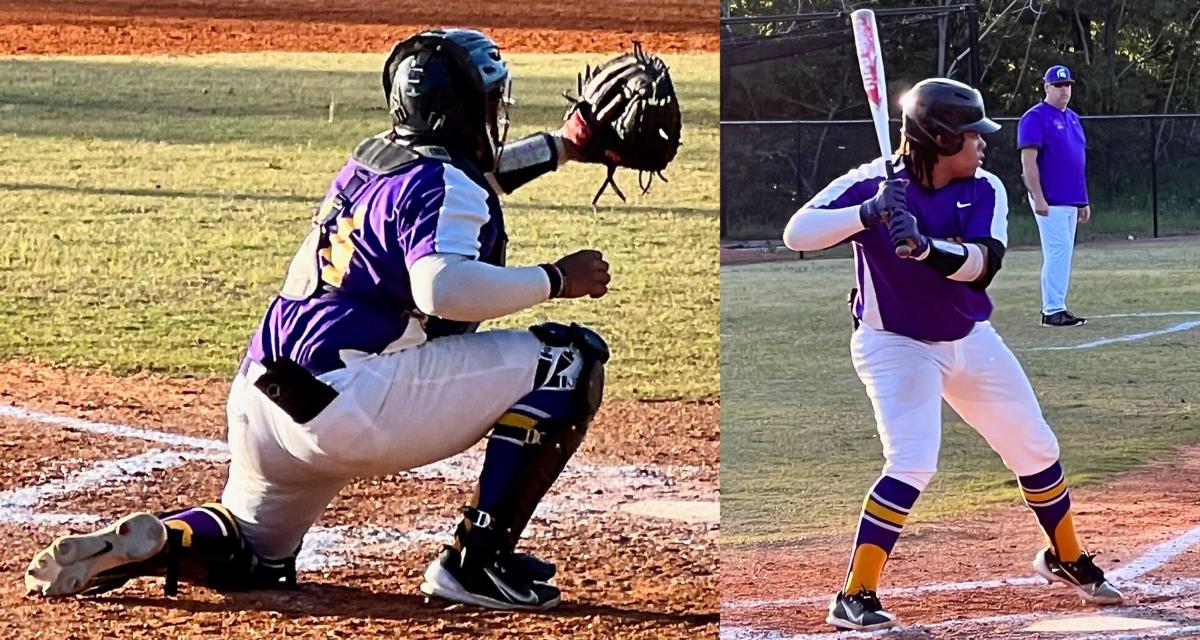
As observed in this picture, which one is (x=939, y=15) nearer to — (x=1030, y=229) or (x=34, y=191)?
(x=1030, y=229)

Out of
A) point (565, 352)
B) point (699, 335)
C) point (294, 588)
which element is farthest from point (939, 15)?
point (294, 588)

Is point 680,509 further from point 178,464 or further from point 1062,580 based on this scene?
point 178,464

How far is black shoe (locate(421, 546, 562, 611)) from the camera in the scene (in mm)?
3320

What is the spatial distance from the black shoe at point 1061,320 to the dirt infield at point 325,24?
1.25m

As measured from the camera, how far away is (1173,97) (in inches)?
160

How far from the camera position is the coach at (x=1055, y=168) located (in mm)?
3928

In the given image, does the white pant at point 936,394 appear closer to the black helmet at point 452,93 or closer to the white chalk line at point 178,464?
the white chalk line at point 178,464

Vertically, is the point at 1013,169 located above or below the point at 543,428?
above

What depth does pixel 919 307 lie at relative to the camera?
3352 millimetres

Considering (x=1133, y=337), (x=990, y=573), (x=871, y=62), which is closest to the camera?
(x=871, y=62)

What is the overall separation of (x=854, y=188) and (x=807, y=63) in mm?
658

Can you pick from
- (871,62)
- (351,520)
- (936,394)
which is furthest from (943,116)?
(351,520)

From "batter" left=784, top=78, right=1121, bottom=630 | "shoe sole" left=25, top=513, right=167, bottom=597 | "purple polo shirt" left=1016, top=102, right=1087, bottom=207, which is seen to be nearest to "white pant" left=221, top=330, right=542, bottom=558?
"shoe sole" left=25, top=513, right=167, bottom=597

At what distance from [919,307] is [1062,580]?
77 centimetres
